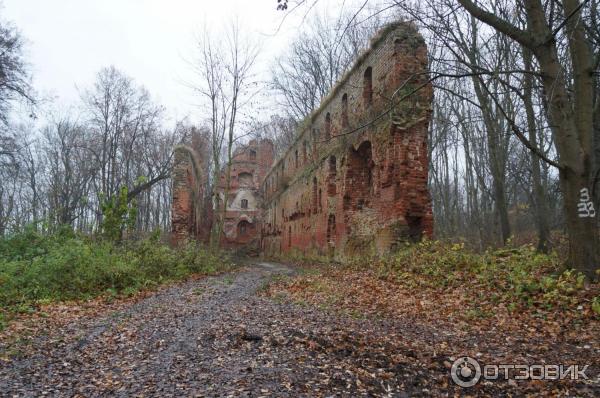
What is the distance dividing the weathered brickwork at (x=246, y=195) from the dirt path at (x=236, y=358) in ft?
116

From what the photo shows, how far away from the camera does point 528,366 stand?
157 inches

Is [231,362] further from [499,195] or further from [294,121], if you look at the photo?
[294,121]

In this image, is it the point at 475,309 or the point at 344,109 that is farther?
the point at 344,109

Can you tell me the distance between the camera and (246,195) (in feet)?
147

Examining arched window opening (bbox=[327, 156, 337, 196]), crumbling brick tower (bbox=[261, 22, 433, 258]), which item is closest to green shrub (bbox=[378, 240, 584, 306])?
crumbling brick tower (bbox=[261, 22, 433, 258])

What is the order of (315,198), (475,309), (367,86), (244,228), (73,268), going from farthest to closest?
(244,228) → (315,198) → (367,86) → (73,268) → (475,309)

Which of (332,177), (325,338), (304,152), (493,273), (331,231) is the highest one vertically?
(304,152)

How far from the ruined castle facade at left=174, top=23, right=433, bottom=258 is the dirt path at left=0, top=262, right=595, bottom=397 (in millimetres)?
3388

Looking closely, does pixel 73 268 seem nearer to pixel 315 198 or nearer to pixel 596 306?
pixel 596 306

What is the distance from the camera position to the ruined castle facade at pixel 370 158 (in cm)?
1213

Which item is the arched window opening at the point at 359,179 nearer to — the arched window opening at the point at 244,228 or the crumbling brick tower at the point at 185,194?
the crumbling brick tower at the point at 185,194

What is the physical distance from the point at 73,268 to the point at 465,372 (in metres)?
9.44

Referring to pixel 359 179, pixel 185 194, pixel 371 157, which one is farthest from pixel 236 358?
pixel 185 194

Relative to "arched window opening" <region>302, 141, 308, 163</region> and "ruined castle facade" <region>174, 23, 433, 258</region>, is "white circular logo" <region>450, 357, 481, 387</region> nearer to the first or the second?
"ruined castle facade" <region>174, 23, 433, 258</region>
